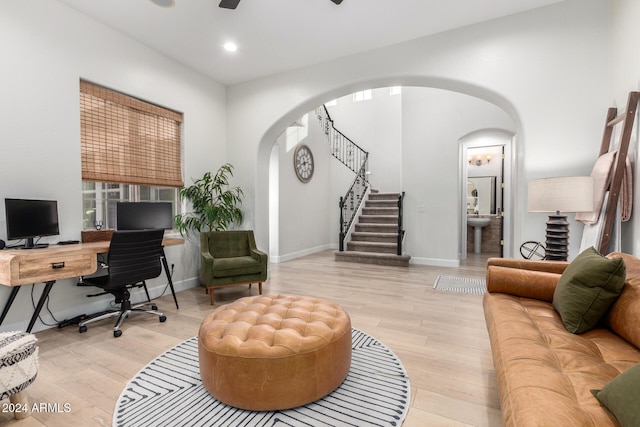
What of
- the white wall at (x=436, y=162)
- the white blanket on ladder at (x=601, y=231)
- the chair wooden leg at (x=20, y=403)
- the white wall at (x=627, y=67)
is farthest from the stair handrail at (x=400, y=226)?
the chair wooden leg at (x=20, y=403)

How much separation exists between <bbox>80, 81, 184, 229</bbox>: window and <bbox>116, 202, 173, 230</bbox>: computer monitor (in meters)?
0.24

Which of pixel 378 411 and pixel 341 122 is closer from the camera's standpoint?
pixel 378 411

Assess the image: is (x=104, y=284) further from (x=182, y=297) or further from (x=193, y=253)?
(x=193, y=253)

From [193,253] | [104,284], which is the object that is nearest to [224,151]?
[193,253]

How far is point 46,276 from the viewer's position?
229cm

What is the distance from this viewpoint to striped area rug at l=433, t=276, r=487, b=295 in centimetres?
Answer: 399

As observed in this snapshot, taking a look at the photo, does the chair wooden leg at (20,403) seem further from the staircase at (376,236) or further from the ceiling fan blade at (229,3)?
the staircase at (376,236)

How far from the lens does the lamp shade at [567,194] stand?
8.02 feet

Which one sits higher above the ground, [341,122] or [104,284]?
[341,122]

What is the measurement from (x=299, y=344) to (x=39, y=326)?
2720mm

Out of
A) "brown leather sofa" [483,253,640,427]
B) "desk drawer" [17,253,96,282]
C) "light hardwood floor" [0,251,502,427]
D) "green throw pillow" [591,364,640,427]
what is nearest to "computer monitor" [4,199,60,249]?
"desk drawer" [17,253,96,282]

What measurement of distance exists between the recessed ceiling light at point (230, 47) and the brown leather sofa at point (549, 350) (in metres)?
3.66

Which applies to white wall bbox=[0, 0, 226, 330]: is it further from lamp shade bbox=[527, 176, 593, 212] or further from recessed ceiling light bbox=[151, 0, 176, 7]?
Answer: lamp shade bbox=[527, 176, 593, 212]

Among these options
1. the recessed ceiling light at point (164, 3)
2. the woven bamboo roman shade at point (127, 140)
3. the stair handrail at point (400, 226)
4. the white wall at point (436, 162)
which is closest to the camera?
the recessed ceiling light at point (164, 3)
